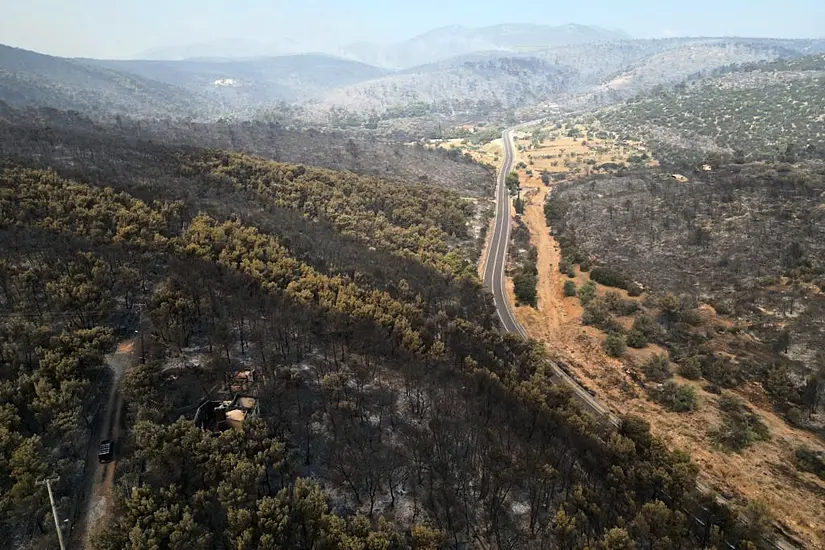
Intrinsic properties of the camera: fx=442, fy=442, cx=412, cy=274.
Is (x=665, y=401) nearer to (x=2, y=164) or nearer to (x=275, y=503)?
(x=275, y=503)

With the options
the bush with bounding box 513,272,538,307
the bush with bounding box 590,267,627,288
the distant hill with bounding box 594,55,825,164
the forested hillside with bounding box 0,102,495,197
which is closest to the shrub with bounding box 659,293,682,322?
the bush with bounding box 590,267,627,288

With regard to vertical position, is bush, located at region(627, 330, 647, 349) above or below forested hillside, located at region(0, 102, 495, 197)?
below

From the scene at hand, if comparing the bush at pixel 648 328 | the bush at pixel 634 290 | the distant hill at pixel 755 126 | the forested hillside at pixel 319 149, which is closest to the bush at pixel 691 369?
the bush at pixel 648 328

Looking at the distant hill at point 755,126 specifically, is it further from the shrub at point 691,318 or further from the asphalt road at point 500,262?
the shrub at point 691,318

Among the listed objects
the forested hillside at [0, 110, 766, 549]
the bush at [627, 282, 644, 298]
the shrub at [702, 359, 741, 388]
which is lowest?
the shrub at [702, 359, 741, 388]

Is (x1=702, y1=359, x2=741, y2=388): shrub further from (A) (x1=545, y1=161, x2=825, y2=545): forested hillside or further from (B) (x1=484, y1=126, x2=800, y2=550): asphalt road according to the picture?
(B) (x1=484, y1=126, x2=800, y2=550): asphalt road

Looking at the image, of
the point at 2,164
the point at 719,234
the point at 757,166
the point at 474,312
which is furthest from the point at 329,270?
the point at 757,166
